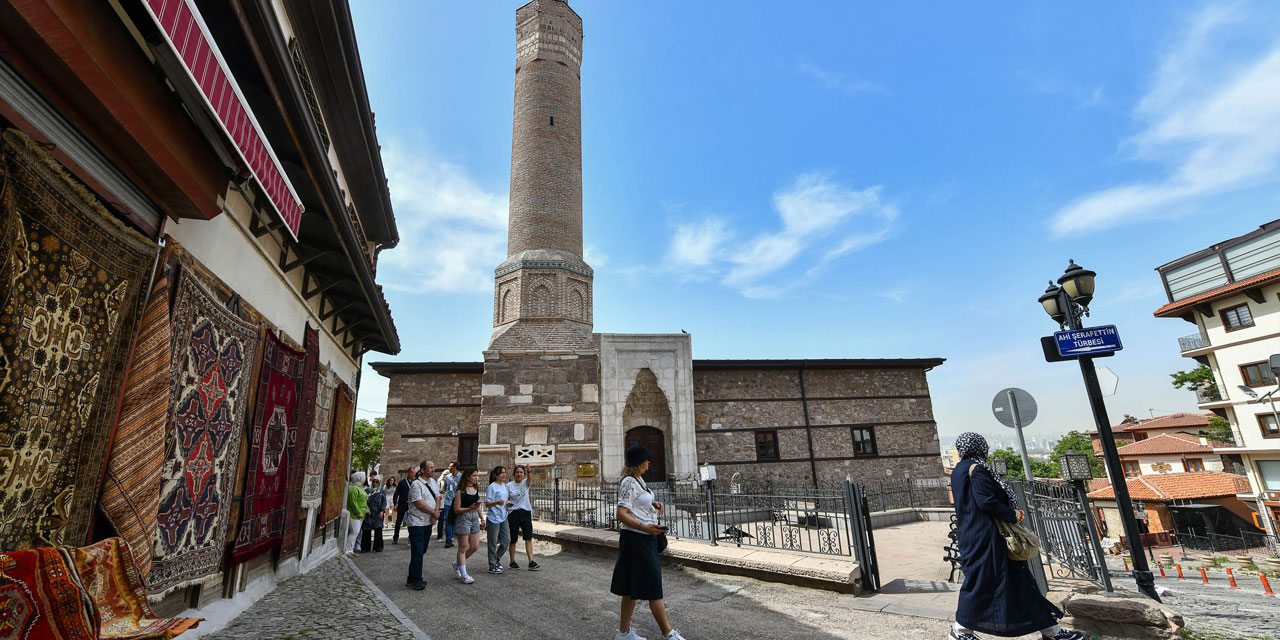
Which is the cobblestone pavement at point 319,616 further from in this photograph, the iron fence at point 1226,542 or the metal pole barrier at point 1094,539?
the iron fence at point 1226,542

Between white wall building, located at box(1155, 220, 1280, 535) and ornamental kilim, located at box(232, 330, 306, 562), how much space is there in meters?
32.0

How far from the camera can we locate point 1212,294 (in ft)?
73.5

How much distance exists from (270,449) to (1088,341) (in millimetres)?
7882

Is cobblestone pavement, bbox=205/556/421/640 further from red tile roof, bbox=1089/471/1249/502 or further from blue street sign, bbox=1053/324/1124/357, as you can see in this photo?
red tile roof, bbox=1089/471/1249/502

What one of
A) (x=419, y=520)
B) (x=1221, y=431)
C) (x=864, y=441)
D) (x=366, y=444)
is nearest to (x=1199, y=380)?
(x=1221, y=431)

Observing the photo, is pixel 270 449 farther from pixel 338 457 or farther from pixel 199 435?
pixel 338 457

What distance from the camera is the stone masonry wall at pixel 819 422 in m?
16.9

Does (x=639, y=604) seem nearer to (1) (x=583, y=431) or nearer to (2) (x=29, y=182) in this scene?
(2) (x=29, y=182)

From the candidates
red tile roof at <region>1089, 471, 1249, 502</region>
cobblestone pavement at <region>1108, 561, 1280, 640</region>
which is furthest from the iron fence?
cobblestone pavement at <region>1108, 561, 1280, 640</region>

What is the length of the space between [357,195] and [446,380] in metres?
8.50

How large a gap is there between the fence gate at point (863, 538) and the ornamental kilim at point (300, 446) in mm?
6084

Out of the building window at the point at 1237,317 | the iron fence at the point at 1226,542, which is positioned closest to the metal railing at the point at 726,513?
the iron fence at the point at 1226,542

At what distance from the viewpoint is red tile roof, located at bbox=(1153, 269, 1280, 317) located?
808 inches

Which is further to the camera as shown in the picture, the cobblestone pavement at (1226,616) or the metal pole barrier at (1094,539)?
the metal pole barrier at (1094,539)
